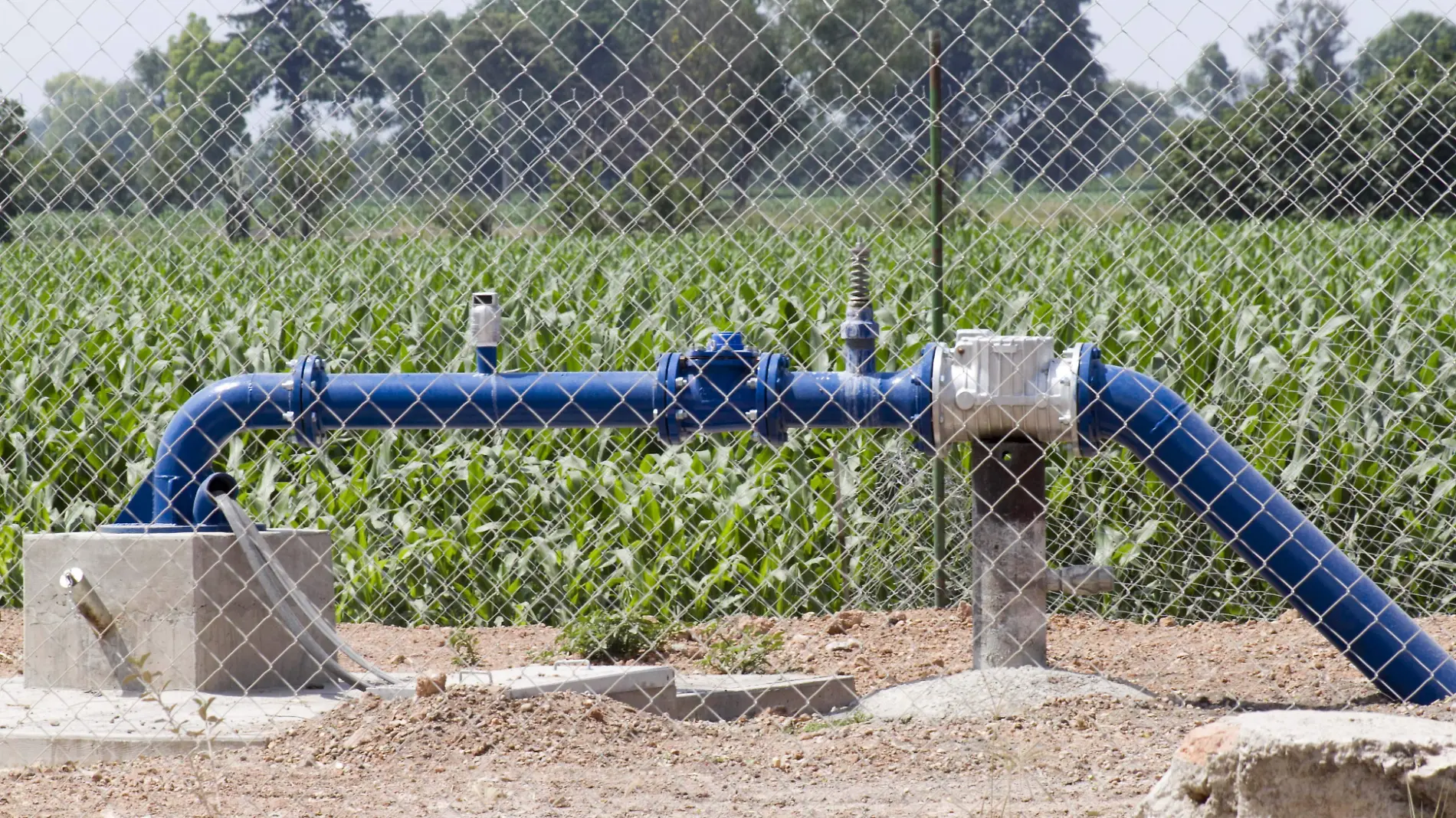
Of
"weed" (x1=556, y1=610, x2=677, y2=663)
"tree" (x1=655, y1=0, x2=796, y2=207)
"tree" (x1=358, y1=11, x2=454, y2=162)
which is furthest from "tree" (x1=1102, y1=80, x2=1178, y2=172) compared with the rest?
"weed" (x1=556, y1=610, x2=677, y2=663)

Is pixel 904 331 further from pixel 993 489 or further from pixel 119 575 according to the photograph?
pixel 119 575

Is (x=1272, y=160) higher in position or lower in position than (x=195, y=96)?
higher

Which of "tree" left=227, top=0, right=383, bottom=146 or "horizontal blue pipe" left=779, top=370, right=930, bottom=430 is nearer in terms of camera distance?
"tree" left=227, top=0, right=383, bottom=146

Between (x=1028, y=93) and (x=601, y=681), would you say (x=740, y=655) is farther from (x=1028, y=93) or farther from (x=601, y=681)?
(x=1028, y=93)

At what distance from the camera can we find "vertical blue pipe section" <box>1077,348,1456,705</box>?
147 inches

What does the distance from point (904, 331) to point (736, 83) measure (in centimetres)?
248

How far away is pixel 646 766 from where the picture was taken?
317 centimetres

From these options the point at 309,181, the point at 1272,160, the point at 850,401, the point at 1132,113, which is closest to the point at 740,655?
the point at 850,401

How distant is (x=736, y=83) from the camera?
4531 millimetres

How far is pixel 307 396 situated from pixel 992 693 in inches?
85.1

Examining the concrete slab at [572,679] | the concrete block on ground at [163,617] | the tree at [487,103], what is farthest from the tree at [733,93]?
the concrete block on ground at [163,617]

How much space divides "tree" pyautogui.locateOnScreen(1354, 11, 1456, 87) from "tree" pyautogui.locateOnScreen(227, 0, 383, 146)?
2757 millimetres

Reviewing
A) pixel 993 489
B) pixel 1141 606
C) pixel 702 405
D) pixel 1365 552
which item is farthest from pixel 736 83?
pixel 1365 552

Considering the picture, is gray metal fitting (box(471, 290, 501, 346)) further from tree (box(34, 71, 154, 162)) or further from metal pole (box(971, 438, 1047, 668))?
metal pole (box(971, 438, 1047, 668))
